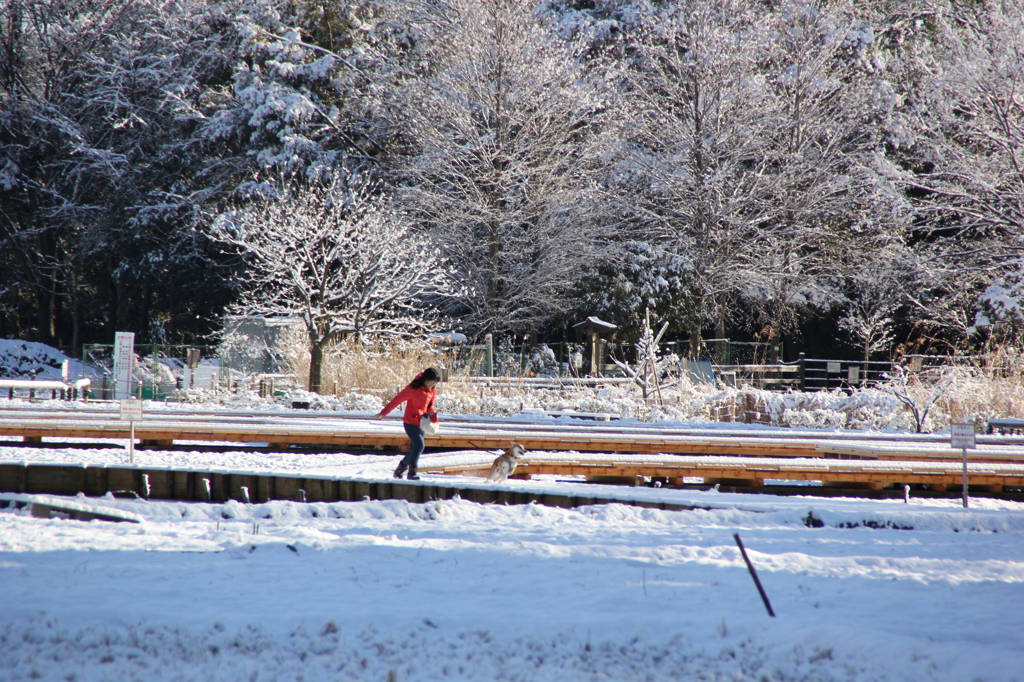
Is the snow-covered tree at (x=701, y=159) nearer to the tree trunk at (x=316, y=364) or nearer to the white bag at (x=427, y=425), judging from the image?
Result: the tree trunk at (x=316, y=364)

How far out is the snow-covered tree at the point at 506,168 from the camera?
2633 centimetres

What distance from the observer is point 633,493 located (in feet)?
28.5

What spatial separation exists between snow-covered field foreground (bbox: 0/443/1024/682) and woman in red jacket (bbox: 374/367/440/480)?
1.90 metres

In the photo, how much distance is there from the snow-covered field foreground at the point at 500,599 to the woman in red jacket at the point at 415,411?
1901mm

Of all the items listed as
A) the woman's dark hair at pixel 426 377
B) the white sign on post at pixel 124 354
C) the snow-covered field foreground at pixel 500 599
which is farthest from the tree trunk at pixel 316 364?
the snow-covered field foreground at pixel 500 599

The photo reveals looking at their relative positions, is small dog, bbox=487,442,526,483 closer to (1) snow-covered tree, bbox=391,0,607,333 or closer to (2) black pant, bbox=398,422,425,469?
(2) black pant, bbox=398,422,425,469

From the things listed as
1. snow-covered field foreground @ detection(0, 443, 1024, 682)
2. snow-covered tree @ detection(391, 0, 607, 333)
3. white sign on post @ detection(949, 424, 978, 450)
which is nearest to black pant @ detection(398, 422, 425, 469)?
snow-covered field foreground @ detection(0, 443, 1024, 682)

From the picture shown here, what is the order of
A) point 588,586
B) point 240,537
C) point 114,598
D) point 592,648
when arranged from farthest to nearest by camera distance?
1. point 240,537
2. point 588,586
3. point 114,598
4. point 592,648

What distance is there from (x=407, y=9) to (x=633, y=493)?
26.1 meters

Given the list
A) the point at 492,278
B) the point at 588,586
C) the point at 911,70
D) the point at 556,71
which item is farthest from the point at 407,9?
the point at 588,586

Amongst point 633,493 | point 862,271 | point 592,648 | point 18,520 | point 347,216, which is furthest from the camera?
point 862,271

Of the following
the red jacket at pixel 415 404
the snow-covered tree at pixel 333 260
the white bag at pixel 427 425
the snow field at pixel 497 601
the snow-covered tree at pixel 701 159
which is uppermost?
the snow-covered tree at pixel 701 159

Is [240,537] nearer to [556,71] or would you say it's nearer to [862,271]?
[556,71]

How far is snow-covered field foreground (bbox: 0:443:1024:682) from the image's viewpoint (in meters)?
3.96
